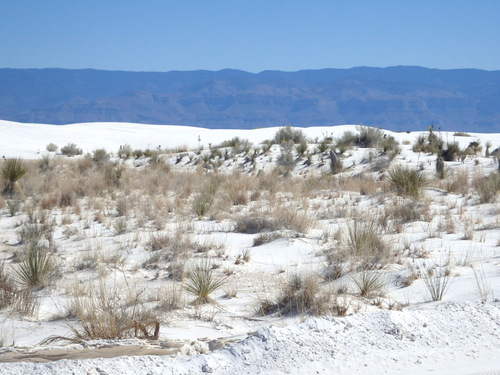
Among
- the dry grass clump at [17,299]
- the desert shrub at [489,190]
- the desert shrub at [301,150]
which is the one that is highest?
the desert shrub at [301,150]

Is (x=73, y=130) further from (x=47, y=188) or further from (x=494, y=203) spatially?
(x=494, y=203)

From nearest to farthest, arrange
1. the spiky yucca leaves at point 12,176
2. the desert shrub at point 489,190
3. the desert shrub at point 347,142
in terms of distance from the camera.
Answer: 1. the desert shrub at point 489,190
2. the spiky yucca leaves at point 12,176
3. the desert shrub at point 347,142

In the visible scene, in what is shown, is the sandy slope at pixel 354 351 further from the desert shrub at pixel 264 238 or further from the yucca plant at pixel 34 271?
the desert shrub at pixel 264 238

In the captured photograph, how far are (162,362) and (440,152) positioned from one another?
1570cm

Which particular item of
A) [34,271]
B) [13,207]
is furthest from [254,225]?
[13,207]

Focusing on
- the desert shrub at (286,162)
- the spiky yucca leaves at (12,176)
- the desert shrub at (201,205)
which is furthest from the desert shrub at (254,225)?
the desert shrub at (286,162)

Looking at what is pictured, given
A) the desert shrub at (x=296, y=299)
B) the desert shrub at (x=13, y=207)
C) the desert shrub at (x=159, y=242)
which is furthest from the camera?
the desert shrub at (x=13, y=207)

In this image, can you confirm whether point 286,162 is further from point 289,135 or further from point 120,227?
point 120,227

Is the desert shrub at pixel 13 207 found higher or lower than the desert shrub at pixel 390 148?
lower

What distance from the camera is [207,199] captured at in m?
11.6

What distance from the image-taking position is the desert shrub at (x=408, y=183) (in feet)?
37.9

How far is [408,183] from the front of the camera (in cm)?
1180

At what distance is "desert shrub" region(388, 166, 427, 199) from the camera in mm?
11538

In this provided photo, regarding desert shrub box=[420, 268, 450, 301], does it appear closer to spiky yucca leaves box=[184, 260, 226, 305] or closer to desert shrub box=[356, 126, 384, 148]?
spiky yucca leaves box=[184, 260, 226, 305]
